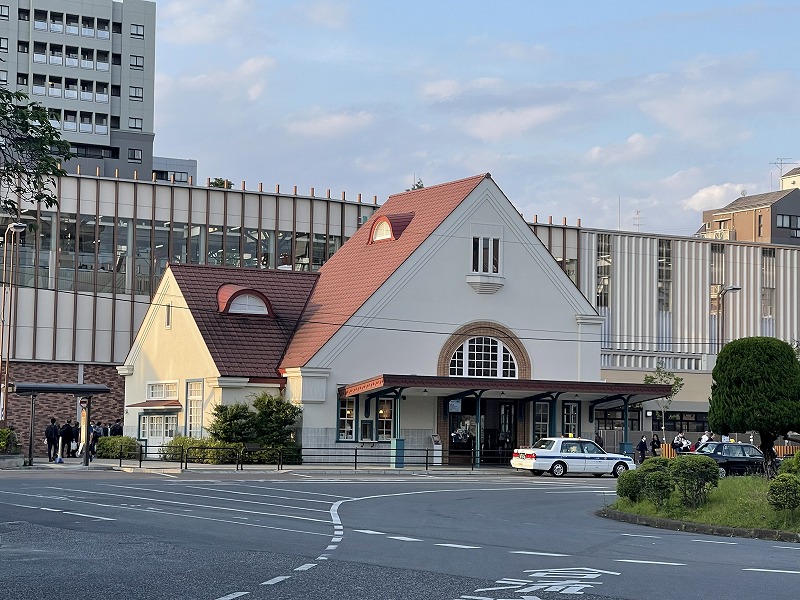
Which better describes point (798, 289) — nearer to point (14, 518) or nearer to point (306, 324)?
point (306, 324)

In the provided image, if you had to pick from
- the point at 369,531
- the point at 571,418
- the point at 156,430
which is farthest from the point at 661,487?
the point at 156,430

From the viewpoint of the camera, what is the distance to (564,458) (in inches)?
1750

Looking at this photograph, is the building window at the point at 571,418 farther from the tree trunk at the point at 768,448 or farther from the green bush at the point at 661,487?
the green bush at the point at 661,487

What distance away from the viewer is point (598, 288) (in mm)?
76250

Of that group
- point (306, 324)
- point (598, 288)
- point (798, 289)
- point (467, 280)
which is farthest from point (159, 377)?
point (798, 289)

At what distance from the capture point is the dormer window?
166 ft

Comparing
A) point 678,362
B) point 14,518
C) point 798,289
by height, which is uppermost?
point 798,289

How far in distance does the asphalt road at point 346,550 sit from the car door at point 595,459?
592 inches

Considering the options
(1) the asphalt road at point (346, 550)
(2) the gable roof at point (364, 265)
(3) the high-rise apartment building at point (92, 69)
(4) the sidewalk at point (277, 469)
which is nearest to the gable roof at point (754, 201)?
(3) the high-rise apartment building at point (92, 69)

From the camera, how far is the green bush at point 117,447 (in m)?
49.6

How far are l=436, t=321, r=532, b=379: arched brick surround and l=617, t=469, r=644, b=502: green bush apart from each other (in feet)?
81.0

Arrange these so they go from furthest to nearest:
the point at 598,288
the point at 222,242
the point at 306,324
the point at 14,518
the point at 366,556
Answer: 1. the point at 598,288
2. the point at 222,242
3. the point at 306,324
4. the point at 14,518
5. the point at 366,556

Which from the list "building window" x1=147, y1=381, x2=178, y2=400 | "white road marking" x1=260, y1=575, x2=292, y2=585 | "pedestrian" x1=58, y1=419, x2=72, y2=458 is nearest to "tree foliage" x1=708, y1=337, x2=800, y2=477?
"white road marking" x1=260, y1=575, x2=292, y2=585

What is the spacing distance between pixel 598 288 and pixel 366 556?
6172 cm
